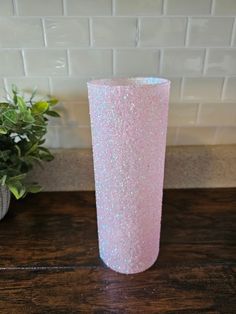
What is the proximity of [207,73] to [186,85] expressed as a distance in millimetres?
53

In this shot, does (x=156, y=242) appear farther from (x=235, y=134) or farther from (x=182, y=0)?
(x=182, y=0)

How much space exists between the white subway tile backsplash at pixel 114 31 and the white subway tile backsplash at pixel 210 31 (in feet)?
0.42

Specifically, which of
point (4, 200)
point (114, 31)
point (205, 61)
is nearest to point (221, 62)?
point (205, 61)

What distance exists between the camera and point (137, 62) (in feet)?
1.91

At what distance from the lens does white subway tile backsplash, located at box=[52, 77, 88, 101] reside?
0.60m

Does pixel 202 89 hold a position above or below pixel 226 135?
above

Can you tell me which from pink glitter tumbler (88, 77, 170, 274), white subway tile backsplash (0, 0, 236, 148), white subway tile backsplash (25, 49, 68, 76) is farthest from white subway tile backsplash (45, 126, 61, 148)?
pink glitter tumbler (88, 77, 170, 274)

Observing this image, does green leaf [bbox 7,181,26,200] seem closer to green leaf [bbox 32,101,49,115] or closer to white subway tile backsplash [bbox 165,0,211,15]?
green leaf [bbox 32,101,49,115]

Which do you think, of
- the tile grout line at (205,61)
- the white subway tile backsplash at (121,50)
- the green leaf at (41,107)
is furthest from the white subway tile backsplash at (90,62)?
the tile grout line at (205,61)

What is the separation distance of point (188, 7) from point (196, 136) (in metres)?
0.29

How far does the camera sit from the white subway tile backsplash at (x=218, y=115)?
24.8 inches

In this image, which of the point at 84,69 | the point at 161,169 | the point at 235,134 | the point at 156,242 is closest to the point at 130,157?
the point at 161,169

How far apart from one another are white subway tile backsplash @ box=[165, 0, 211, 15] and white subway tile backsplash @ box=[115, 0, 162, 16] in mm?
23

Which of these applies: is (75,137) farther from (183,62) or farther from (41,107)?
(183,62)
